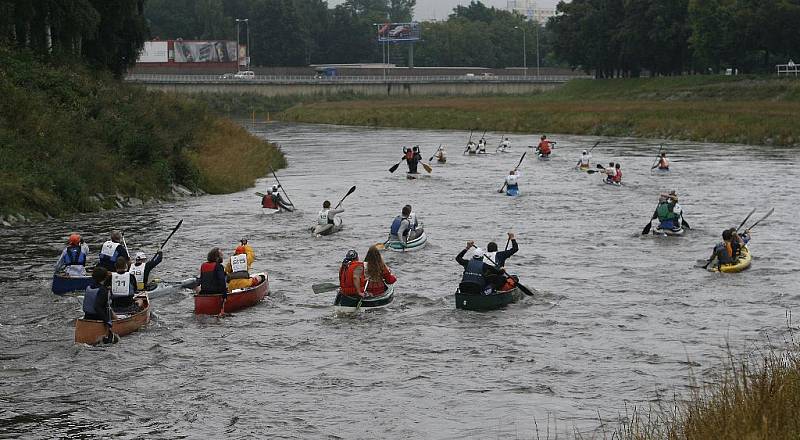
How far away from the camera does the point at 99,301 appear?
1986cm

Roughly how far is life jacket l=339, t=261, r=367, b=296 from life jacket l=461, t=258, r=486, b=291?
2211mm

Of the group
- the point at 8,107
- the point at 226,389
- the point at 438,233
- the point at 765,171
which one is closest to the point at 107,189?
the point at 8,107

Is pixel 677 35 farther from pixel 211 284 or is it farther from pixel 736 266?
pixel 211 284

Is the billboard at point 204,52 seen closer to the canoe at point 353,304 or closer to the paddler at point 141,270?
the paddler at point 141,270

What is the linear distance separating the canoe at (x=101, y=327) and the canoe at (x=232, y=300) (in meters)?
1.53

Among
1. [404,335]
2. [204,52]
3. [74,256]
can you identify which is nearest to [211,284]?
[74,256]

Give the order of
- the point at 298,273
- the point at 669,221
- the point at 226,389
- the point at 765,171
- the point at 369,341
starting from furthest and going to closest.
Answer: the point at 765,171, the point at 669,221, the point at 298,273, the point at 369,341, the point at 226,389

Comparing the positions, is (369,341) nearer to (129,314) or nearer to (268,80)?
(129,314)

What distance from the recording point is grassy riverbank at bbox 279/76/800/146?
71.6m

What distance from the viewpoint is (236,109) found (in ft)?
434

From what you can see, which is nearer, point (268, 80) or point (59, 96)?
point (59, 96)

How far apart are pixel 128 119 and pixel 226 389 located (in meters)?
31.9

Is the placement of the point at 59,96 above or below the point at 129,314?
above

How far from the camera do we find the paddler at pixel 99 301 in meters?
19.8
